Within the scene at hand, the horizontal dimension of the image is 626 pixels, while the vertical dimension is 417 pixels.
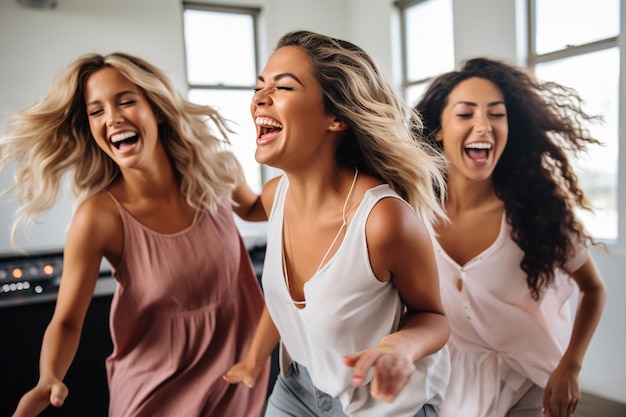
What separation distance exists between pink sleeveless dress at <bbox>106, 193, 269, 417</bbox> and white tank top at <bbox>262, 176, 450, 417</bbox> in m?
0.34

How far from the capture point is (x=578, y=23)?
67.0 inches

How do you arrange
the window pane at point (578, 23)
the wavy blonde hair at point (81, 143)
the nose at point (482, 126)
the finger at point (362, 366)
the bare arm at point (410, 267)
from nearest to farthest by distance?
the finger at point (362, 366), the bare arm at point (410, 267), the nose at point (482, 126), the wavy blonde hair at point (81, 143), the window pane at point (578, 23)

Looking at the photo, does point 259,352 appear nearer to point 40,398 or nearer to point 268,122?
point 40,398

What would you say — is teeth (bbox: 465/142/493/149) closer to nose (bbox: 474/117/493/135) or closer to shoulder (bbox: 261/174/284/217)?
nose (bbox: 474/117/493/135)

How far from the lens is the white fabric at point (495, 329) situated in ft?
3.88

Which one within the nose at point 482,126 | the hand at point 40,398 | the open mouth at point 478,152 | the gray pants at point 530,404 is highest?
the nose at point 482,126

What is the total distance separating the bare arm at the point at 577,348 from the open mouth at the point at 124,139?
100cm

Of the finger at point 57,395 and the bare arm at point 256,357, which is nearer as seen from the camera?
the finger at point 57,395

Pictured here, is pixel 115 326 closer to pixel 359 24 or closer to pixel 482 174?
pixel 482 174

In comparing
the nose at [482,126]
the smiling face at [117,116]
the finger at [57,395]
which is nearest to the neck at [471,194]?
the nose at [482,126]

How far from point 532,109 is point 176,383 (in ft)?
3.32

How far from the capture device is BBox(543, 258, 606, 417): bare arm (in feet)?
3.88

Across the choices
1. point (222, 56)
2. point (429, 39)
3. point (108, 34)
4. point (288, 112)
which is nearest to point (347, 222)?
point (288, 112)

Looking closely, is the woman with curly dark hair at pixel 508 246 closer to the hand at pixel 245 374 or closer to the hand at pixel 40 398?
the hand at pixel 245 374
